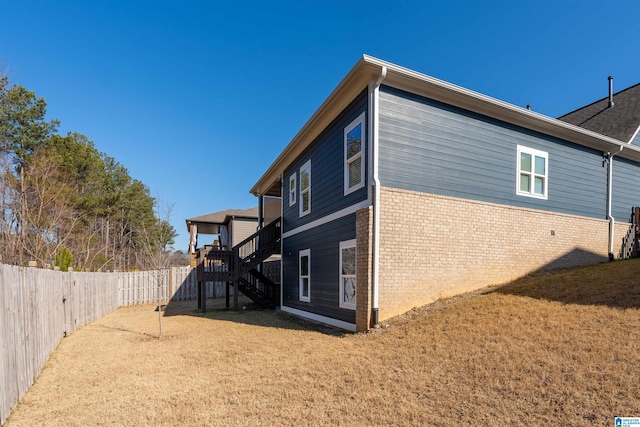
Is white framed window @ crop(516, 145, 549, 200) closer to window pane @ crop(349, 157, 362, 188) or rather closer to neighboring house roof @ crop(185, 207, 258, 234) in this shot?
window pane @ crop(349, 157, 362, 188)

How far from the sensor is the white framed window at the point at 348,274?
845 cm

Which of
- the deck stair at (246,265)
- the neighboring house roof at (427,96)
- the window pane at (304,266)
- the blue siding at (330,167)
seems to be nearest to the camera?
the neighboring house roof at (427,96)

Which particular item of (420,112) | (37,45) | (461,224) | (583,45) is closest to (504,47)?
(583,45)

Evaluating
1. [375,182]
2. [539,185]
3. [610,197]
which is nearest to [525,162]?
[539,185]

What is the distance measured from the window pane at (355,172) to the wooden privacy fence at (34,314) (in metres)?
5.55

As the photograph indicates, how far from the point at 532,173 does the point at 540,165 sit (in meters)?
0.50

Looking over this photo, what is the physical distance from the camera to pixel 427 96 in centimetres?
842

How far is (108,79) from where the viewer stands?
50.7 ft

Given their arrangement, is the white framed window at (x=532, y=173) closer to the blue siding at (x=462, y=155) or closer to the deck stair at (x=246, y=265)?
the blue siding at (x=462, y=155)

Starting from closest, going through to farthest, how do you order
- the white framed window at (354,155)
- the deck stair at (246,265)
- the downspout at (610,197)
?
the white framed window at (354,155)
the downspout at (610,197)
the deck stair at (246,265)

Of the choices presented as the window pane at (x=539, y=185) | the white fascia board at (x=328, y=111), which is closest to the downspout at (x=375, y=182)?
the white fascia board at (x=328, y=111)

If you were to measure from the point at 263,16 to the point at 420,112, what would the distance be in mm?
9487

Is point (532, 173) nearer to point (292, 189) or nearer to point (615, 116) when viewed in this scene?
point (292, 189)

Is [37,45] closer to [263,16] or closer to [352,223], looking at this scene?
[263,16]
